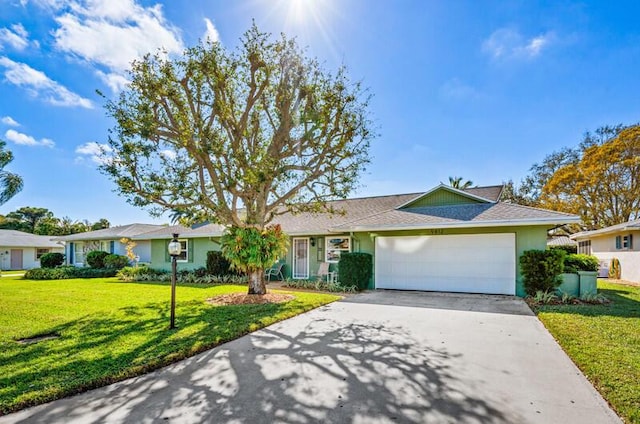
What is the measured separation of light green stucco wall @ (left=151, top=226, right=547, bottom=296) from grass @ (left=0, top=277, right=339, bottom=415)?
10.8ft

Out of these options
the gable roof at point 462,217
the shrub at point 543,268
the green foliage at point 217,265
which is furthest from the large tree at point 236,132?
the shrub at point 543,268

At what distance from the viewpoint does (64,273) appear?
Answer: 18625mm

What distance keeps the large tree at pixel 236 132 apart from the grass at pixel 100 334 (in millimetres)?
2534

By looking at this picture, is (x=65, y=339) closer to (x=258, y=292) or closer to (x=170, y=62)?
(x=258, y=292)

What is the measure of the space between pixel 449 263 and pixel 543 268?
270 centimetres

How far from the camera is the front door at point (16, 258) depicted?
95.8ft

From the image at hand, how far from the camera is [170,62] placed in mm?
9000

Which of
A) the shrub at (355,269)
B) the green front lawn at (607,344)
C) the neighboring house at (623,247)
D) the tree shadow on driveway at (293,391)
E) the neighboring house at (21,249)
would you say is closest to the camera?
the tree shadow on driveway at (293,391)

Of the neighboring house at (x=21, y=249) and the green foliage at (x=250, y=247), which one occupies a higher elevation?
the green foliage at (x=250, y=247)

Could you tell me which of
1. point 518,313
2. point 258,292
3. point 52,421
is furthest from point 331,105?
point 52,421

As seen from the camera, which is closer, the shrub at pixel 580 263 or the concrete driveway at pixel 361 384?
the concrete driveway at pixel 361 384

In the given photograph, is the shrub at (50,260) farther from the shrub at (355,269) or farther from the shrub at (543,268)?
the shrub at (543,268)

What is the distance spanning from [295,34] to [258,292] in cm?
768

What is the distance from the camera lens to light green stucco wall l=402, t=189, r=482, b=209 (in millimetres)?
13812
